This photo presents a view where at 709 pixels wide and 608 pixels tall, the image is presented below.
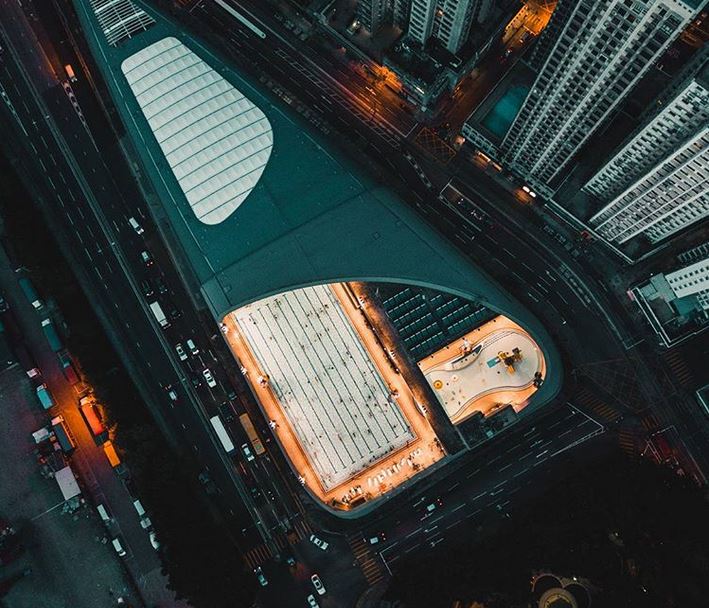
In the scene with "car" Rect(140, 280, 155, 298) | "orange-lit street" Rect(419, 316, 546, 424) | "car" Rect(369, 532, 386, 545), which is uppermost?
"car" Rect(140, 280, 155, 298)

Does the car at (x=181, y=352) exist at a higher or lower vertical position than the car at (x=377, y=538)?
higher

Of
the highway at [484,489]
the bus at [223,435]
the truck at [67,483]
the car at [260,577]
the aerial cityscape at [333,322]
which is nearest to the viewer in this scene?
the aerial cityscape at [333,322]

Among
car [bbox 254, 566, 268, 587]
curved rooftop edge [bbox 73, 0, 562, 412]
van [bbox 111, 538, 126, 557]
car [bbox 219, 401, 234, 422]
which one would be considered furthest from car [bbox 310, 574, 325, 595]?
curved rooftop edge [bbox 73, 0, 562, 412]

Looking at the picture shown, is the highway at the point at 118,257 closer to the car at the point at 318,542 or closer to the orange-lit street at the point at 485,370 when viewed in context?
the car at the point at 318,542

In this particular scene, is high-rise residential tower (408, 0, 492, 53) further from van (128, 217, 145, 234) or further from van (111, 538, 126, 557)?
van (111, 538, 126, 557)

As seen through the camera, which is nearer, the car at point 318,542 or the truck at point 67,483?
the car at point 318,542

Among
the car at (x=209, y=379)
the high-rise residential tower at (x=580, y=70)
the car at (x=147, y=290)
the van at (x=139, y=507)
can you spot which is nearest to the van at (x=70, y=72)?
the car at (x=147, y=290)

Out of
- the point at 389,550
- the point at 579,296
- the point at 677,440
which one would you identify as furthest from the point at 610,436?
the point at 389,550
